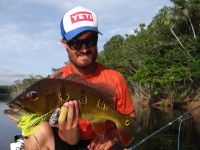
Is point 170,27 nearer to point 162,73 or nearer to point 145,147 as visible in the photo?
point 162,73

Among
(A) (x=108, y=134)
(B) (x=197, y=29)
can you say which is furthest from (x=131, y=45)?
(A) (x=108, y=134)

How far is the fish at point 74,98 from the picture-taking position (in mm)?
3812

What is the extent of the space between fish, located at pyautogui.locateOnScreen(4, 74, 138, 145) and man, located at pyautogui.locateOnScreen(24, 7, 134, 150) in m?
0.39

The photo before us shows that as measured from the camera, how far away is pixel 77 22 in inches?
188

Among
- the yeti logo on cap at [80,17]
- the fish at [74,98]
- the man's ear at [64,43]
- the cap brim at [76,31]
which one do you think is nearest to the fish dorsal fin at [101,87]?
the fish at [74,98]

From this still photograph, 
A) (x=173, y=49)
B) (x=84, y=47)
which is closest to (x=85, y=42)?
(x=84, y=47)

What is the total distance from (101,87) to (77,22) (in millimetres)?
930

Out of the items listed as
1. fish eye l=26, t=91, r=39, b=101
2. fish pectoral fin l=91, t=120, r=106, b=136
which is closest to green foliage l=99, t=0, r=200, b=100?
fish pectoral fin l=91, t=120, r=106, b=136

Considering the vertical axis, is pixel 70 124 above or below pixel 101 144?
above

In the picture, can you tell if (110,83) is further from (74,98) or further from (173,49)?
(173,49)

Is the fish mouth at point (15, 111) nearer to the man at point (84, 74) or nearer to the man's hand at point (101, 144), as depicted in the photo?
the man at point (84, 74)

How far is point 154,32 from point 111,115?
4201 centimetres

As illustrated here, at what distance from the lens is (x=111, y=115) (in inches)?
165

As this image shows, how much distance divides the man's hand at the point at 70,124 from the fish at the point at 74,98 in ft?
0.20
